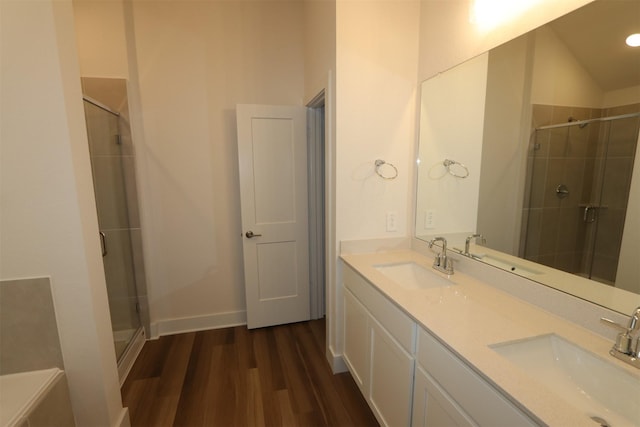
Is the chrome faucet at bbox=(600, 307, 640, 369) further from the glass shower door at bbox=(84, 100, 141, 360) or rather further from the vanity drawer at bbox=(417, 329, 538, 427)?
the glass shower door at bbox=(84, 100, 141, 360)

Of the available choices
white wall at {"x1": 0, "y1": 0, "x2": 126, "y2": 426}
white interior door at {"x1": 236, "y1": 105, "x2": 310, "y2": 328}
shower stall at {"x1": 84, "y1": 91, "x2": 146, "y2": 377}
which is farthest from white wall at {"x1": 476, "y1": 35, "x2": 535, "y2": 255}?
shower stall at {"x1": 84, "y1": 91, "x2": 146, "y2": 377}

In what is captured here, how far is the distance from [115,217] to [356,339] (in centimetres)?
197

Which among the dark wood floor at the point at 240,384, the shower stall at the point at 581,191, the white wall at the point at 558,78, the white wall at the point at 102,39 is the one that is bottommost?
the dark wood floor at the point at 240,384

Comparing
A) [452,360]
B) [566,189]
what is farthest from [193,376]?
[566,189]

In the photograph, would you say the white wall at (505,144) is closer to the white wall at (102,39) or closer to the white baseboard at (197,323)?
the white baseboard at (197,323)

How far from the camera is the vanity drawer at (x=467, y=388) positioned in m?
0.75

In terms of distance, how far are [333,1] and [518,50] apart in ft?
3.53

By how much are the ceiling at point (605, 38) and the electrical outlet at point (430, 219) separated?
1019mm

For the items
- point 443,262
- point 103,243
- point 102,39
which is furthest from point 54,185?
point 443,262

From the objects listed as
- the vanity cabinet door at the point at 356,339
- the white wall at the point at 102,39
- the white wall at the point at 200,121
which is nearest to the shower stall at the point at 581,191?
the vanity cabinet door at the point at 356,339

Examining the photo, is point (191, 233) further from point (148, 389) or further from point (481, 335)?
point (481, 335)

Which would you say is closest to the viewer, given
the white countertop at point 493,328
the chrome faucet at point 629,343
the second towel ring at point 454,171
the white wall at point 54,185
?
the white countertop at point 493,328

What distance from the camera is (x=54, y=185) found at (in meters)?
1.23

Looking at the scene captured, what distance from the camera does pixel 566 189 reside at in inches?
44.6
